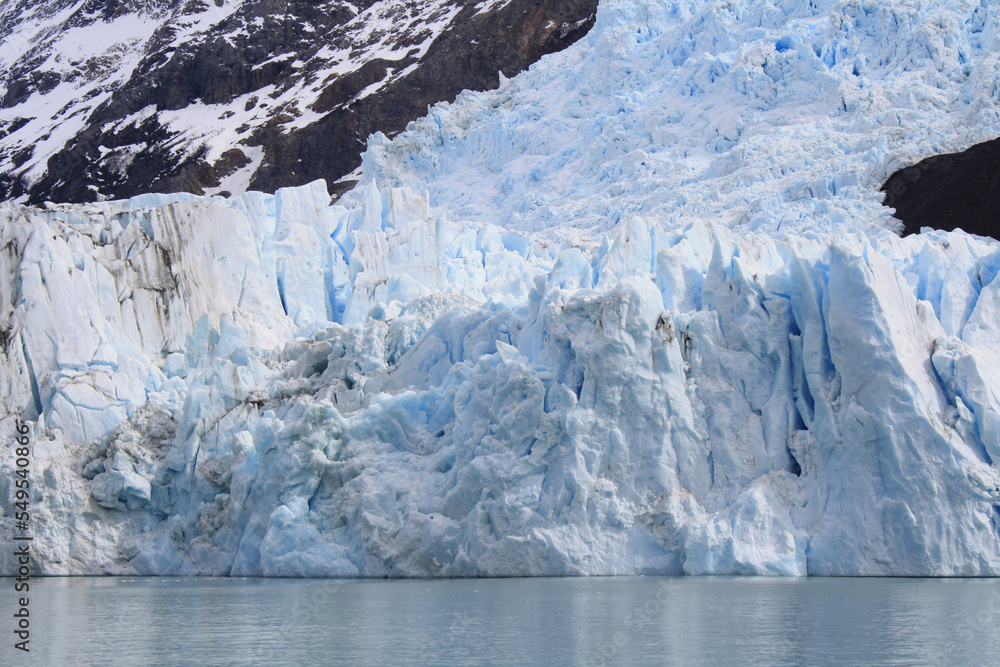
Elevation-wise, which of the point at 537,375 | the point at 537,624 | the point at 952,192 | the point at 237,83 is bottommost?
the point at 537,624

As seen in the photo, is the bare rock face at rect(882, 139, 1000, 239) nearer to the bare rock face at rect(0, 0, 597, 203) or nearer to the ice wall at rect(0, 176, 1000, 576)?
the ice wall at rect(0, 176, 1000, 576)

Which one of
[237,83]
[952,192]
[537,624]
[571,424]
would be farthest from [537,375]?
[237,83]

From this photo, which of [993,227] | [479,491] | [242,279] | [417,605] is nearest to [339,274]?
[242,279]

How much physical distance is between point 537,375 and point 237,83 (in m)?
54.7

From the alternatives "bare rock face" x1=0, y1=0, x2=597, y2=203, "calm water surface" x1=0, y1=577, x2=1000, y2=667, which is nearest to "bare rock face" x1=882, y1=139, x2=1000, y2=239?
"calm water surface" x1=0, y1=577, x2=1000, y2=667

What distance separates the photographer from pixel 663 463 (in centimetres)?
1548

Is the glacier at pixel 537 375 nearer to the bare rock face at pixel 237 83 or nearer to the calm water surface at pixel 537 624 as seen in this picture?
the calm water surface at pixel 537 624

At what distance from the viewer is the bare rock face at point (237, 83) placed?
180ft

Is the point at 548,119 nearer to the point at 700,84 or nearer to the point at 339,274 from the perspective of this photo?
the point at 700,84

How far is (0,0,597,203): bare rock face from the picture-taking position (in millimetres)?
54812

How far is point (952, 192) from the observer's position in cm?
2669

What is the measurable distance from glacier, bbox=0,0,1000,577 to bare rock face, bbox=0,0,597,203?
26.7 metres

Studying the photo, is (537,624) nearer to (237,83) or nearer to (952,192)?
(952,192)

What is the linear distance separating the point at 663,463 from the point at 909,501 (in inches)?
125
